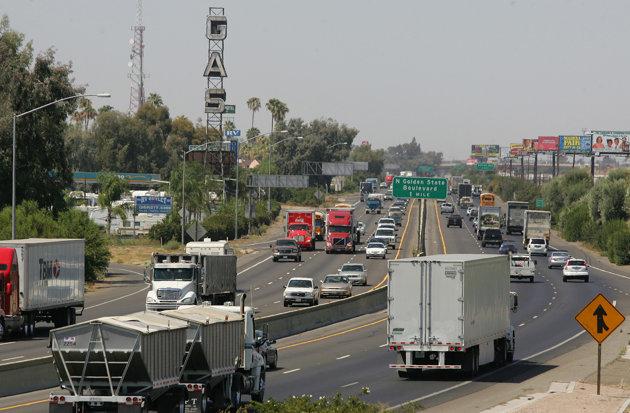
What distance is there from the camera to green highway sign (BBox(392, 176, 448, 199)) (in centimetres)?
5941

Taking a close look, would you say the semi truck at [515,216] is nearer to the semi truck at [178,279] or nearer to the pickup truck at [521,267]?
the pickup truck at [521,267]

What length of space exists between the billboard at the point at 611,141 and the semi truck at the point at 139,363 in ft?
429

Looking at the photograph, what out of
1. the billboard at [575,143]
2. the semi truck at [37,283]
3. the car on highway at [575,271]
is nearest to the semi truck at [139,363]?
the semi truck at [37,283]

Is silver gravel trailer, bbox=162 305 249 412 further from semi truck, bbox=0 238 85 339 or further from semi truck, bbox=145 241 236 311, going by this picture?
semi truck, bbox=145 241 236 311

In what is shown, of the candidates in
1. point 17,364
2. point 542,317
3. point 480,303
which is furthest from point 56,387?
point 542,317

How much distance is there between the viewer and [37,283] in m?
35.0

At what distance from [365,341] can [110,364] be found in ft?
71.6

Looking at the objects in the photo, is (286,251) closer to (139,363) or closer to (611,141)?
(139,363)

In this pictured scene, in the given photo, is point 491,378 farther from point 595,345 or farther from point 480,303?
point 595,345

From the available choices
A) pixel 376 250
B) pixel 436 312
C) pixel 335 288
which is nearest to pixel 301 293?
pixel 335 288

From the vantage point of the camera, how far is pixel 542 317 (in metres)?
46.0

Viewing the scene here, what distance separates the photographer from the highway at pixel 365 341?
2512 centimetres

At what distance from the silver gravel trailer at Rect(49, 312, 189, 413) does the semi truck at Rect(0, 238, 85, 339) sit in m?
18.0

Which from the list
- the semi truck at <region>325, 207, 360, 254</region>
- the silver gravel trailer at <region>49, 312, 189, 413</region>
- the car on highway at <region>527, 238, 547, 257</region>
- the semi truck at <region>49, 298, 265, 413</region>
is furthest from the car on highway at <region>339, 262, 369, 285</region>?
the silver gravel trailer at <region>49, 312, 189, 413</region>
